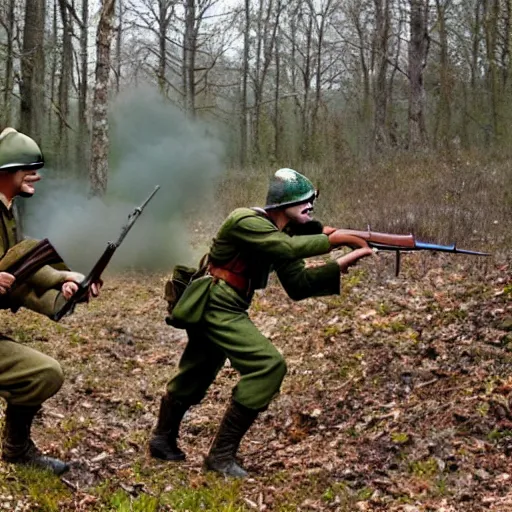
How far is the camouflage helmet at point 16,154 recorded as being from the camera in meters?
3.83

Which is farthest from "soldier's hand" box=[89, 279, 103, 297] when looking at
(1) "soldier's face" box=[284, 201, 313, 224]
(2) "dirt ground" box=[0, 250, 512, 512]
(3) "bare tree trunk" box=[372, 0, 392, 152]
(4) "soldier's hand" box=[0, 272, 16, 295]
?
(3) "bare tree trunk" box=[372, 0, 392, 152]

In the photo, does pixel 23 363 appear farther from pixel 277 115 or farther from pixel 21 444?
pixel 277 115

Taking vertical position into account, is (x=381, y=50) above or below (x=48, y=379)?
above

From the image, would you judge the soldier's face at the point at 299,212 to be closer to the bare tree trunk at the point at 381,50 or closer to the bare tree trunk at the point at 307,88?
the bare tree trunk at the point at 381,50

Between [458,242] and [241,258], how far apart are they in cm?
542

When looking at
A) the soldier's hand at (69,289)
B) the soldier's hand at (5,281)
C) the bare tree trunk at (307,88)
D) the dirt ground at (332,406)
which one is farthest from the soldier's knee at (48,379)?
the bare tree trunk at (307,88)

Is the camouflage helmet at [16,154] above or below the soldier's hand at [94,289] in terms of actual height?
above

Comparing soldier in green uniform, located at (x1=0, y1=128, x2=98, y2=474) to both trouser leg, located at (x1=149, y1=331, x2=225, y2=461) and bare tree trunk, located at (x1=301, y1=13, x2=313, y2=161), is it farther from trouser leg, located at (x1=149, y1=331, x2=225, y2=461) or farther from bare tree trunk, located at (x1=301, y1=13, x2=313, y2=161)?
bare tree trunk, located at (x1=301, y1=13, x2=313, y2=161)

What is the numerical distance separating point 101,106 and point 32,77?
3134 millimetres

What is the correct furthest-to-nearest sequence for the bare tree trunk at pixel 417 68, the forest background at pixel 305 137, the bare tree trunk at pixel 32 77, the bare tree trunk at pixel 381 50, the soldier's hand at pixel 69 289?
the bare tree trunk at pixel 381 50 → the bare tree trunk at pixel 417 68 → the bare tree trunk at pixel 32 77 → the forest background at pixel 305 137 → the soldier's hand at pixel 69 289

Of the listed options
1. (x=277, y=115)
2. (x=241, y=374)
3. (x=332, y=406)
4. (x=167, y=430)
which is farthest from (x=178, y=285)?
(x=277, y=115)

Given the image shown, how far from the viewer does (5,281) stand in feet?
12.0

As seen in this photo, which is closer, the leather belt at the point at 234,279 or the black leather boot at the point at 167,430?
the leather belt at the point at 234,279

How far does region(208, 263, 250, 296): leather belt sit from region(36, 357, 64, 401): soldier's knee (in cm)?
123
